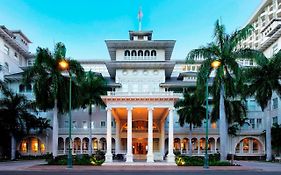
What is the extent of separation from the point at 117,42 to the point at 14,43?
22404 millimetres

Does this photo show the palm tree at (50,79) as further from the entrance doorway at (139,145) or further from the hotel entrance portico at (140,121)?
the entrance doorway at (139,145)

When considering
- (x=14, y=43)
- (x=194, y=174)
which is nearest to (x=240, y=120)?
(x=194, y=174)

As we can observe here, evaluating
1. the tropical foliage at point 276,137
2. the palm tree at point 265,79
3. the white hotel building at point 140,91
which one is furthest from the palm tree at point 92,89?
the tropical foliage at point 276,137

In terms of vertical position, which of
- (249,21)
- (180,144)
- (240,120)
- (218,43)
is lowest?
(180,144)

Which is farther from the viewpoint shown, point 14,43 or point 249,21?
point 249,21

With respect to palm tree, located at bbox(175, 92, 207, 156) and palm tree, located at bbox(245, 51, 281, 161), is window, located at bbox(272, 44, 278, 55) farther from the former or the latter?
palm tree, located at bbox(175, 92, 207, 156)

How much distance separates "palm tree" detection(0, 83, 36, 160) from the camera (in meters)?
49.0

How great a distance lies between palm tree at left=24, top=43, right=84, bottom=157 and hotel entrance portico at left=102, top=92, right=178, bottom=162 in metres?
5.46

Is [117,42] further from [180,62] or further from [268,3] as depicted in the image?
[268,3]

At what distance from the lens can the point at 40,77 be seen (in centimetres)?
3956

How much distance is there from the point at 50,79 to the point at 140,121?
20.7m

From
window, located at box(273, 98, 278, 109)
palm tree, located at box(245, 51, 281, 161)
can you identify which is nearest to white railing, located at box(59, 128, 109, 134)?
palm tree, located at box(245, 51, 281, 161)

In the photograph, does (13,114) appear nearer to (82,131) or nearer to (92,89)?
(92,89)

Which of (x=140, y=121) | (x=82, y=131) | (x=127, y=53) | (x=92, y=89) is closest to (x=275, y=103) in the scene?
(x=140, y=121)
